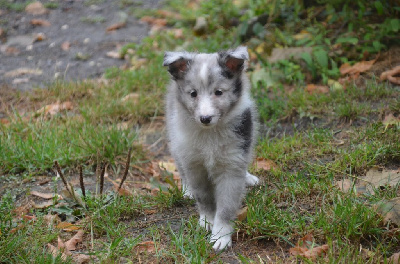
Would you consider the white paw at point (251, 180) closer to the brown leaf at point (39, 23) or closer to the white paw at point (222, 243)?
the white paw at point (222, 243)

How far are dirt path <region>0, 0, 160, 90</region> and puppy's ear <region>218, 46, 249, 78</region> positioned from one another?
3.52 m

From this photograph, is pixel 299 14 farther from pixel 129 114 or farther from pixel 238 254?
pixel 238 254

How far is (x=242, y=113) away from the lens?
3.74 meters

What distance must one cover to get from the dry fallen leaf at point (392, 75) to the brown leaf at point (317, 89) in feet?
2.08

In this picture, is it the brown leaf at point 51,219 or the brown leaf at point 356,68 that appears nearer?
the brown leaf at point 51,219

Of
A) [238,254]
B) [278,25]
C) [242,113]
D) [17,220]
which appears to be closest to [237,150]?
[242,113]

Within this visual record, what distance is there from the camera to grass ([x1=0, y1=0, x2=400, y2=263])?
10.6ft

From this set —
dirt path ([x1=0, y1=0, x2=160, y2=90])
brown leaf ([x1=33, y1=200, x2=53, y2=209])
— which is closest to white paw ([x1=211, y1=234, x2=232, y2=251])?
brown leaf ([x1=33, y1=200, x2=53, y2=209])

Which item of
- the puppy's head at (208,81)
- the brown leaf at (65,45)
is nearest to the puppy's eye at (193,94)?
the puppy's head at (208,81)

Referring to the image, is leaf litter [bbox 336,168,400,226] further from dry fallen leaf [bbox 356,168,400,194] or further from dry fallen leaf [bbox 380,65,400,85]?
dry fallen leaf [bbox 380,65,400,85]

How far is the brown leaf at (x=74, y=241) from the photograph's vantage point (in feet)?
11.5

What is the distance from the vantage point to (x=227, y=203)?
3.58 meters

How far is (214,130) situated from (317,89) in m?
2.37

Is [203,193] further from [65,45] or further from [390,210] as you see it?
[65,45]
